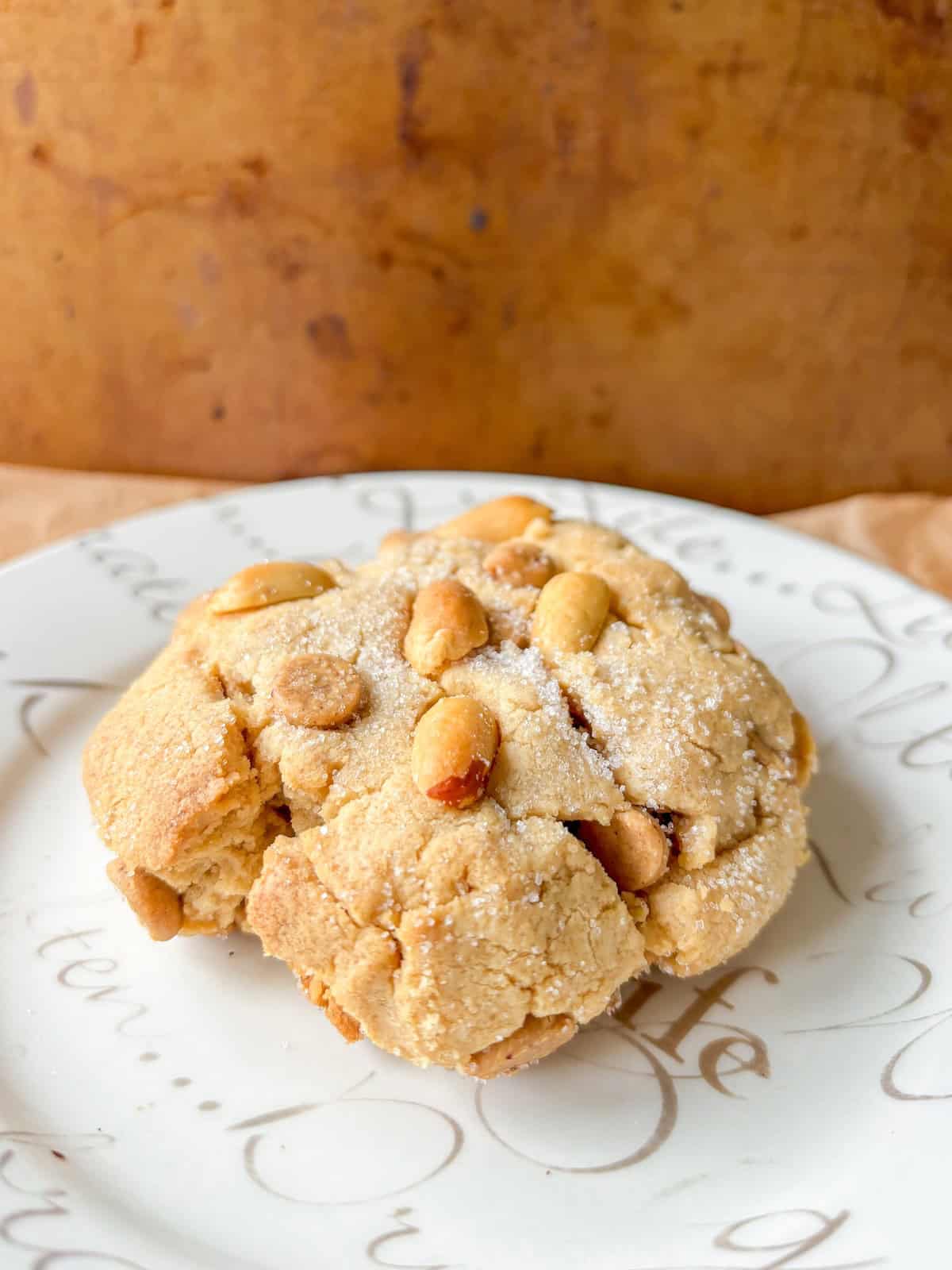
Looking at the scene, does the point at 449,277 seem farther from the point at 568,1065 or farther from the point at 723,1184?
the point at 723,1184

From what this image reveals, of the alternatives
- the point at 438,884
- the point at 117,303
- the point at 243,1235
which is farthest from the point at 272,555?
the point at 243,1235

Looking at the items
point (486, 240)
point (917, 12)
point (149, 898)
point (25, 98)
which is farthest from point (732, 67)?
point (149, 898)

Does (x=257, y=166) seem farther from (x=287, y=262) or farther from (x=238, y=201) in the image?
(x=287, y=262)

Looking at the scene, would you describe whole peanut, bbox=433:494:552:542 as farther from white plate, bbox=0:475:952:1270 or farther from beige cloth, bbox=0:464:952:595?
beige cloth, bbox=0:464:952:595

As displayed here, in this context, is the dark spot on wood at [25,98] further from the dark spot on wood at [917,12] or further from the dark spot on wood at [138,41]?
the dark spot on wood at [917,12]

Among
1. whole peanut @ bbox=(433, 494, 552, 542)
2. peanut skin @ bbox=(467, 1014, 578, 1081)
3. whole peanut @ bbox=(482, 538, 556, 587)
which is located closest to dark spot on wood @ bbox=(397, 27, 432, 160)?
whole peanut @ bbox=(433, 494, 552, 542)
